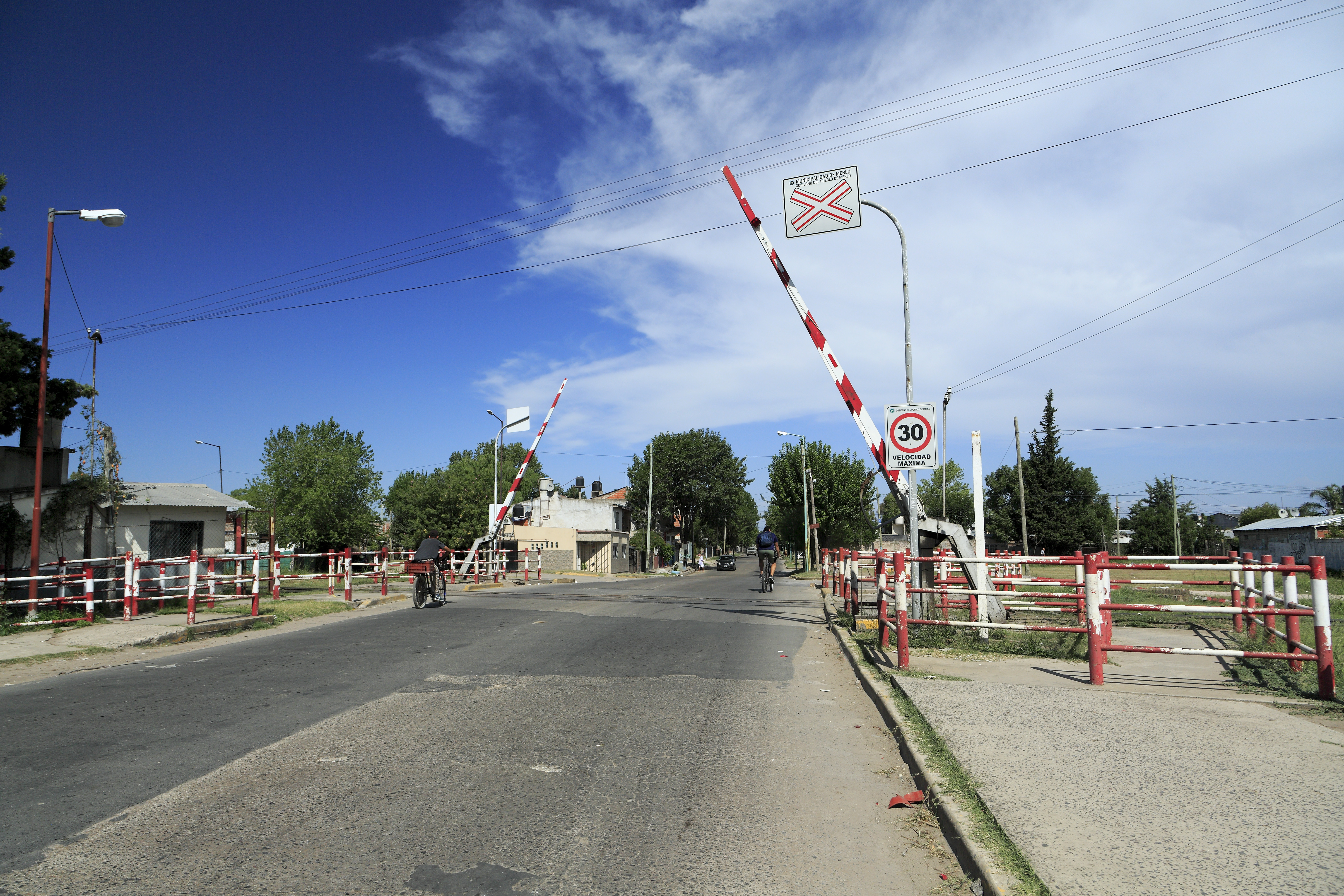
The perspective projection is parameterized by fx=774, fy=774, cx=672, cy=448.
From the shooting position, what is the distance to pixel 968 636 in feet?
33.9

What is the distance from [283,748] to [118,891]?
7.02 ft

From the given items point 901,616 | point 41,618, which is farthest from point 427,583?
point 901,616

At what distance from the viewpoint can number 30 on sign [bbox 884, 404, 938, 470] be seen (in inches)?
411

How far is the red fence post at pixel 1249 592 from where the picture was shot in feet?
34.7

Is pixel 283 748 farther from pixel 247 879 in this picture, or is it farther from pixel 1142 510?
pixel 1142 510

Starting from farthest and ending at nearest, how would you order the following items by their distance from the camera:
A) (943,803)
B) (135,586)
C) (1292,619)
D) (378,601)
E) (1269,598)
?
(378,601)
(135,586)
(1269,598)
(1292,619)
(943,803)

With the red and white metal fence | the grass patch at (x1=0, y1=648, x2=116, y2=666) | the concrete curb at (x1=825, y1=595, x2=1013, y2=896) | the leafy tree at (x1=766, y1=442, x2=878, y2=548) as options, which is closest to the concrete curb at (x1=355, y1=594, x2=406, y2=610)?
the grass patch at (x1=0, y1=648, x2=116, y2=666)

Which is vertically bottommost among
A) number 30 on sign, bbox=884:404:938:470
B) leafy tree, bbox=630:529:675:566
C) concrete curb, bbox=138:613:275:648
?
leafy tree, bbox=630:529:675:566

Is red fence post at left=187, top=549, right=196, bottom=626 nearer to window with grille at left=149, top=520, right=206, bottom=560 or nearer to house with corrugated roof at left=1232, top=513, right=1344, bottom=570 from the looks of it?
window with grille at left=149, top=520, right=206, bottom=560

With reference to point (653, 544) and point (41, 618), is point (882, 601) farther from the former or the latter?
point (653, 544)

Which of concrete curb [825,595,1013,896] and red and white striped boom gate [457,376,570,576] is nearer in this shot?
concrete curb [825,595,1013,896]

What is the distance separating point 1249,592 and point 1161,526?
8023 centimetres

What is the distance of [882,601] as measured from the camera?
31.4 feet

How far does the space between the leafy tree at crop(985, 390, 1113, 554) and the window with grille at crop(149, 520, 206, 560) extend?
61507 mm
